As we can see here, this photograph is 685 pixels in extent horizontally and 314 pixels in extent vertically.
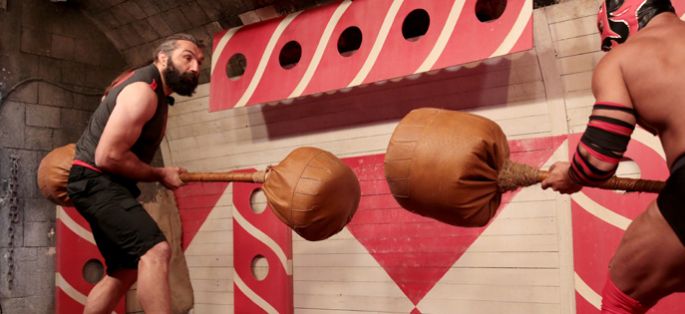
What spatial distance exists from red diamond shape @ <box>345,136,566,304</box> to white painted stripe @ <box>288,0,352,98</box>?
1.73 feet

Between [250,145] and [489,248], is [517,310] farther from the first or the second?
[250,145]

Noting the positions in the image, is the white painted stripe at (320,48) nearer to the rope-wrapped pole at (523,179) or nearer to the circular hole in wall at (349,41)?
the circular hole in wall at (349,41)

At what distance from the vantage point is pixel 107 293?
9.31 feet

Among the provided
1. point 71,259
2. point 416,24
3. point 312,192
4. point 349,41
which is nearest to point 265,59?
point 349,41

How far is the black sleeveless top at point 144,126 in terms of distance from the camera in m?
2.73

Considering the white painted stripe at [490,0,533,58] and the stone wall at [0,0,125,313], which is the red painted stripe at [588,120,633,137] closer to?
the white painted stripe at [490,0,533,58]

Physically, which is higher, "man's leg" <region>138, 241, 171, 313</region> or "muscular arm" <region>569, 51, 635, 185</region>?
"muscular arm" <region>569, 51, 635, 185</region>

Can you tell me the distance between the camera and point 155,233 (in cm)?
255

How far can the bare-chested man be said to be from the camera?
1711mm

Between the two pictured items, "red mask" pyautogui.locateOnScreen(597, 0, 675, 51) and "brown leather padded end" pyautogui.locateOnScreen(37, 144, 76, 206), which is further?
"brown leather padded end" pyautogui.locateOnScreen(37, 144, 76, 206)

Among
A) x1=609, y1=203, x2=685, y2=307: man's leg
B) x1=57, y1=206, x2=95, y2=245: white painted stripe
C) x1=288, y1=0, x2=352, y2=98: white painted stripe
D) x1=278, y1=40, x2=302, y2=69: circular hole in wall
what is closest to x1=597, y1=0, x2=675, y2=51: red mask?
x1=609, y1=203, x2=685, y2=307: man's leg

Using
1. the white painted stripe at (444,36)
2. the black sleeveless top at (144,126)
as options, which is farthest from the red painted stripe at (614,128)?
the black sleeveless top at (144,126)

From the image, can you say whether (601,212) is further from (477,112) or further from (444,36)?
(444,36)

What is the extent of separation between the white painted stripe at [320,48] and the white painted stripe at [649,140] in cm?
167
